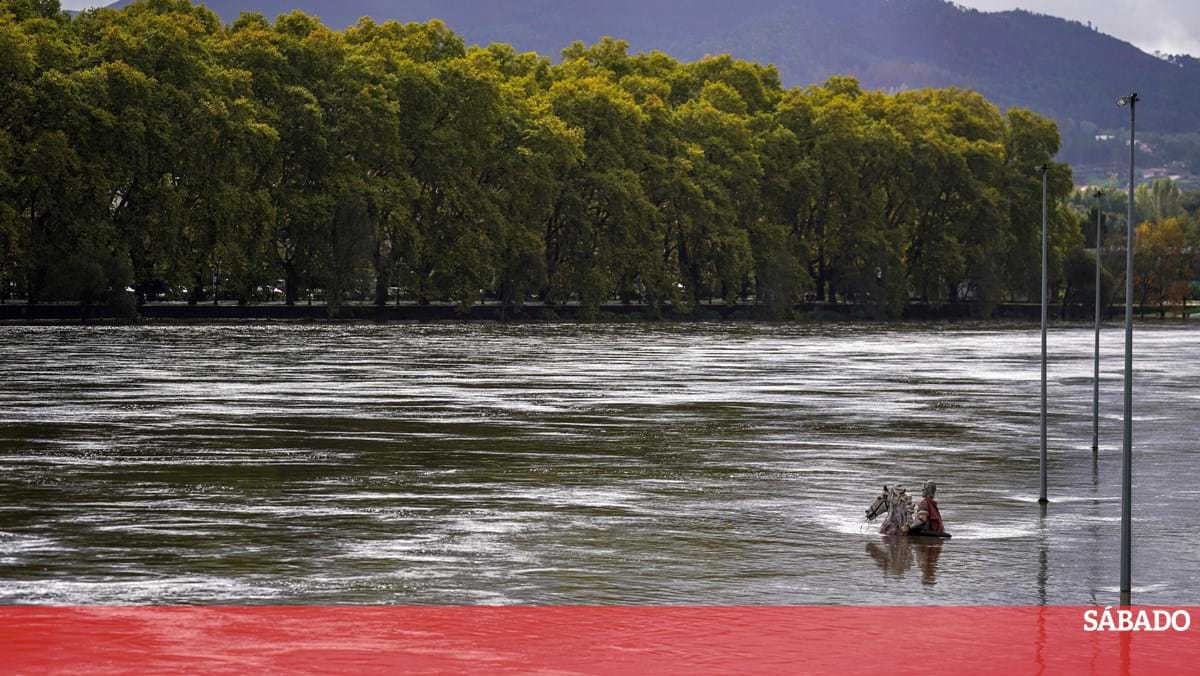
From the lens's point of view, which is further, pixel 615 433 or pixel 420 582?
pixel 615 433

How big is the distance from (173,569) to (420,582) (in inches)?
105

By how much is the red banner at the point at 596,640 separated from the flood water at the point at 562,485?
0.80 metres

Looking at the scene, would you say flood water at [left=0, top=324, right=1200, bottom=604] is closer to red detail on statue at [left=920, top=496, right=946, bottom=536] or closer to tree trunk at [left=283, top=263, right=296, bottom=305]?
red detail on statue at [left=920, top=496, right=946, bottom=536]

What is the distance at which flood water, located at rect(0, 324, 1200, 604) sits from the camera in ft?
65.4

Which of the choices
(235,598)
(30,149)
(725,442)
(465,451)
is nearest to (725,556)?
(235,598)

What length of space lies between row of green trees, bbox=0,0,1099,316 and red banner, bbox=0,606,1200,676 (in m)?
79.2

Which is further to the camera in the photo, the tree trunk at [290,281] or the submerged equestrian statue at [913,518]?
the tree trunk at [290,281]

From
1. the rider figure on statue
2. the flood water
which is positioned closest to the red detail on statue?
the rider figure on statue

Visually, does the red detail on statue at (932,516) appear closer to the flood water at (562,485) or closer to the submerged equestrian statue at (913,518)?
the submerged equestrian statue at (913,518)

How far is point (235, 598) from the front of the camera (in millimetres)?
18422

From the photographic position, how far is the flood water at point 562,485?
19922 mm

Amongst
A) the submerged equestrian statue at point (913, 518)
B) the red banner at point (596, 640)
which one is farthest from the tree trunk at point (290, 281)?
the red banner at point (596, 640)

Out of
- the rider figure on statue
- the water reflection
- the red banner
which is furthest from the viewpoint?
the rider figure on statue

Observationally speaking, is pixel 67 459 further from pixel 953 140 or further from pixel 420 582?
pixel 953 140
